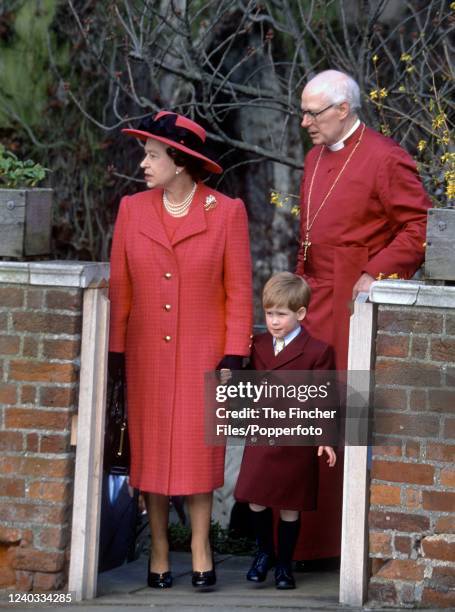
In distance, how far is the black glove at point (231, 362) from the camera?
564 centimetres

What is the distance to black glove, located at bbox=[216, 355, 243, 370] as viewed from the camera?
5.64 meters

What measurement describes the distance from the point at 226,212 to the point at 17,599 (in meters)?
1.60

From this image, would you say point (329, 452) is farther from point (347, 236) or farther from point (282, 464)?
point (347, 236)

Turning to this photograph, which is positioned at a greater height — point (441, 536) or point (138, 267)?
point (138, 267)

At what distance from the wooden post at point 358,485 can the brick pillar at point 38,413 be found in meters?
0.97

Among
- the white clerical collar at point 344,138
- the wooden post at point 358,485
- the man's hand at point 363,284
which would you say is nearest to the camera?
the wooden post at point 358,485

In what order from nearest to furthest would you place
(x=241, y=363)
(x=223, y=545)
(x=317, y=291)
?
(x=241, y=363), (x=317, y=291), (x=223, y=545)

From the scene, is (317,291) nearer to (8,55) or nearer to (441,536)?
(441,536)

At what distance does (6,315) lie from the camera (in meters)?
5.59

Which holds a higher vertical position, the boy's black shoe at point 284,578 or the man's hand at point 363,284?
the man's hand at point 363,284

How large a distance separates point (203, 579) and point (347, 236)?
1.46m

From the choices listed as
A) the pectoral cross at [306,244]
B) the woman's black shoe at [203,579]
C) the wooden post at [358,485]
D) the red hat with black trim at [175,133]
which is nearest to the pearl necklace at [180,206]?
the red hat with black trim at [175,133]

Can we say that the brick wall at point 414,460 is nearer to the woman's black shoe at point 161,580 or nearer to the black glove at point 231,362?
the black glove at point 231,362

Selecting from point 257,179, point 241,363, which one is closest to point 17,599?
point 241,363
